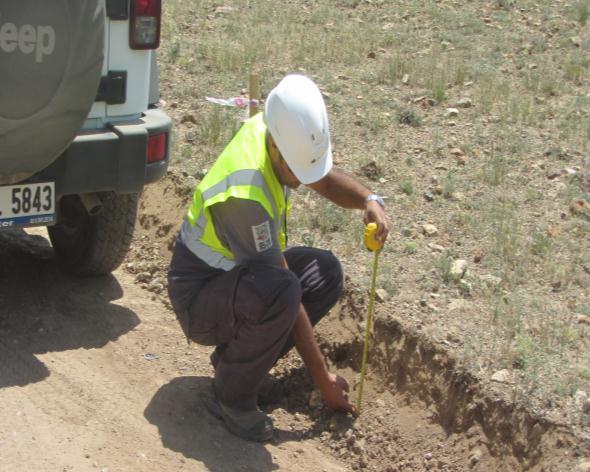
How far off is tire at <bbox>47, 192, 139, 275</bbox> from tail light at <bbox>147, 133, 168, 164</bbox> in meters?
0.40

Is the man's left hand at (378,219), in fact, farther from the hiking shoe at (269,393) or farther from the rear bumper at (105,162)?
the rear bumper at (105,162)

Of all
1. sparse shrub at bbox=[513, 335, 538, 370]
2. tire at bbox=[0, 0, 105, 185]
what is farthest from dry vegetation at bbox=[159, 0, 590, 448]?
tire at bbox=[0, 0, 105, 185]

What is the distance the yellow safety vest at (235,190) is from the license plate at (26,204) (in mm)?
627

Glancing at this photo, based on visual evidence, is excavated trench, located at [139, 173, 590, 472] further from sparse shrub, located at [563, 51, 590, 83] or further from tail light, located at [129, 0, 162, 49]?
sparse shrub, located at [563, 51, 590, 83]

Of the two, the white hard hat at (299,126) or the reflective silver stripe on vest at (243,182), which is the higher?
the white hard hat at (299,126)

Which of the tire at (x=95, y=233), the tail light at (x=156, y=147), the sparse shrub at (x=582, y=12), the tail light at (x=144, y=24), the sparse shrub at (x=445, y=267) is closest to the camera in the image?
the tail light at (x=144, y=24)

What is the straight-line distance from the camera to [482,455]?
4.33 metres

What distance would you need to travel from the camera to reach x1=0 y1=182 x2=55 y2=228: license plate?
444cm

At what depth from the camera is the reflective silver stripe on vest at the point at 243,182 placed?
4.07 m

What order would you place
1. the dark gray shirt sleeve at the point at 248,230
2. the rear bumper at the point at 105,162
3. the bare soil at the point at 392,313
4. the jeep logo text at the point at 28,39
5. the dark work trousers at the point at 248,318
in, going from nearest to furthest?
the jeep logo text at the point at 28,39 → the dark gray shirt sleeve at the point at 248,230 → the dark work trousers at the point at 248,318 → the bare soil at the point at 392,313 → the rear bumper at the point at 105,162

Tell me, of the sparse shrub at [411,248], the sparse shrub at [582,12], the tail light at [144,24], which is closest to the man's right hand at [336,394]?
the sparse shrub at [411,248]

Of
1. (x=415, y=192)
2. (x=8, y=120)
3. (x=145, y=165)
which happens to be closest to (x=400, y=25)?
(x=415, y=192)

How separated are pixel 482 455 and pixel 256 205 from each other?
57.2 inches

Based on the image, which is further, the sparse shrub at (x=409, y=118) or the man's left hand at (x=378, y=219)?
the sparse shrub at (x=409, y=118)
